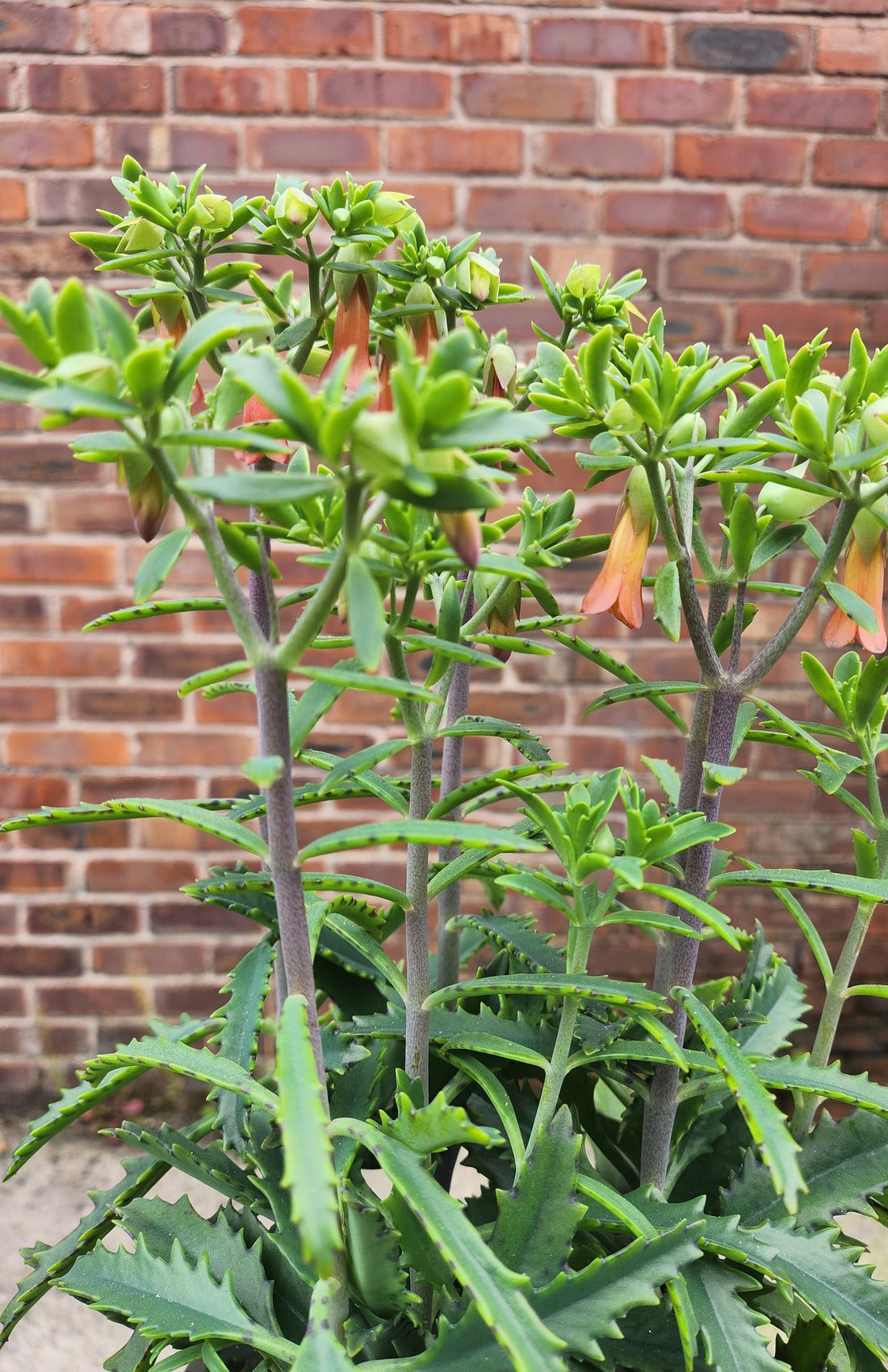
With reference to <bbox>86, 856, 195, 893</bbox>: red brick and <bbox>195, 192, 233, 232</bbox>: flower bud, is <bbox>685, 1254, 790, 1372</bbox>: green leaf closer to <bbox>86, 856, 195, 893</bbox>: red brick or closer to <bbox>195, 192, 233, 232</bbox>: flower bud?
<bbox>195, 192, 233, 232</bbox>: flower bud

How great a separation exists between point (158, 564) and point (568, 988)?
0.21 metres

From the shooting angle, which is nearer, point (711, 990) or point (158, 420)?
point (158, 420)

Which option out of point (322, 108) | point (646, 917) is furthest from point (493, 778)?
point (322, 108)

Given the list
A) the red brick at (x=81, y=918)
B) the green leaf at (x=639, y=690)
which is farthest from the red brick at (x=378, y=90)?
the red brick at (x=81, y=918)

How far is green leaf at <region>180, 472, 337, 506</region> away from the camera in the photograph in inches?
9.7

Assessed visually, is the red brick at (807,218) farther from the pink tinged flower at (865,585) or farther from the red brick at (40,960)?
the red brick at (40,960)

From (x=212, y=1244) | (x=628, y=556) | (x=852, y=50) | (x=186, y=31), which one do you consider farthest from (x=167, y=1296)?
(x=852, y=50)

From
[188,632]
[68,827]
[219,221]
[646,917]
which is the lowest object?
[68,827]

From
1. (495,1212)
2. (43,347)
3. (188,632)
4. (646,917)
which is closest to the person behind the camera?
(43,347)

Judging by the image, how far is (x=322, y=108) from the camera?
108cm

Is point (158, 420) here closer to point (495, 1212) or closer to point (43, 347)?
point (43, 347)

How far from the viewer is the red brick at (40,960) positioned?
1255 mm

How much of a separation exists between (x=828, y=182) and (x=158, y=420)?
3.80 ft

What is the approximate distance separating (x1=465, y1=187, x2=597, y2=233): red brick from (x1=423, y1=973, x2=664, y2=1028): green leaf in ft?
3.30
